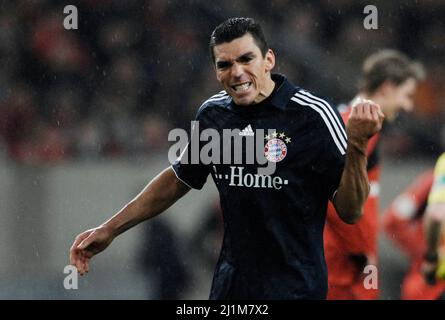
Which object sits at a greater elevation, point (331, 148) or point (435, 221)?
point (331, 148)

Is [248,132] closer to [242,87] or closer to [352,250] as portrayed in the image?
[242,87]

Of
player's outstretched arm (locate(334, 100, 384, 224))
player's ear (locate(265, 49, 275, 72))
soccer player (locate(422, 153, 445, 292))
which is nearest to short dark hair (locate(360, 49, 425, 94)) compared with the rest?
soccer player (locate(422, 153, 445, 292))

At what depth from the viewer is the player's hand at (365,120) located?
373 cm

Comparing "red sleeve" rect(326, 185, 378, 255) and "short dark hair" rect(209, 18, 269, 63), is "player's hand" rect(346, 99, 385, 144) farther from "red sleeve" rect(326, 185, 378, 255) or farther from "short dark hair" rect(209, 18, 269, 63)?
"red sleeve" rect(326, 185, 378, 255)

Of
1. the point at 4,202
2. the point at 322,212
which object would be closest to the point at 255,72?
the point at 322,212

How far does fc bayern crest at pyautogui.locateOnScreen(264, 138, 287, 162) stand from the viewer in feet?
13.6

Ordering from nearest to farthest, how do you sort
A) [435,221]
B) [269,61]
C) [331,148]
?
[331,148], [269,61], [435,221]

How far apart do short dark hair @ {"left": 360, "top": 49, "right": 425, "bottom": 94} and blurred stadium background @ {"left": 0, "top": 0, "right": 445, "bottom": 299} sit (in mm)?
1719

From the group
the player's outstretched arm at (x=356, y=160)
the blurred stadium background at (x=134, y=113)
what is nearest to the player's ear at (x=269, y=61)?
the player's outstretched arm at (x=356, y=160)

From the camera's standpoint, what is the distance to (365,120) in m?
3.74

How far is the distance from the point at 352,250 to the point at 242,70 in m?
1.63

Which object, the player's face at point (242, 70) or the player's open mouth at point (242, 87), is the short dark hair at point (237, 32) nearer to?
the player's face at point (242, 70)

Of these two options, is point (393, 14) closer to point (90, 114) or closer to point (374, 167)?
point (90, 114)

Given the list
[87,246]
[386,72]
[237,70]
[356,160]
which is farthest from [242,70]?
[386,72]
